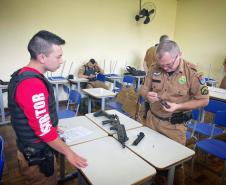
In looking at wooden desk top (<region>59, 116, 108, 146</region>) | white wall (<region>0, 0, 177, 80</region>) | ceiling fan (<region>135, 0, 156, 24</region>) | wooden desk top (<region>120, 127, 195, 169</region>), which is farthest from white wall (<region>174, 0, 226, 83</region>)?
wooden desk top (<region>59, 116, 108, 146</region>)

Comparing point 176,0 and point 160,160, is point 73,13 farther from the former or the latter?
point 160,160

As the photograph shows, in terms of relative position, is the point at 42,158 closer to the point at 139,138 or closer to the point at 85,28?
the point at 139,138

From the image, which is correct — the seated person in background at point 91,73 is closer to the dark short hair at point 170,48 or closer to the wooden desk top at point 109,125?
the wooden desk top at point 109,125

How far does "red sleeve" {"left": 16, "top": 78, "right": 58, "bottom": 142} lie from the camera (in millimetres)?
981

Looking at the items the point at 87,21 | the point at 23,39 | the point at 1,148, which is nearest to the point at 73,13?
the point at 87,21

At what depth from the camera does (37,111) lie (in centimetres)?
100

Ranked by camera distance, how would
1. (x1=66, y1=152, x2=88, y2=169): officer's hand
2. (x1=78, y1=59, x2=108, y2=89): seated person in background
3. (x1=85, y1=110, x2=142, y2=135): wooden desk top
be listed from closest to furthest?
(x1=66, y1=152, x2=88, y2=169): officer's hand
(x1=85, y1=110, x2=142, y2=135): wooden desk top
(x1=78, y1=59, x2=108, y2=89): seated person in background

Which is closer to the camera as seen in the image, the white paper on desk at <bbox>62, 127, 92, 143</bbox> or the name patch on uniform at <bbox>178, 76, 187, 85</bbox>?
the white paper on desk at <bbox>62, 127, 92, 143</bbox>

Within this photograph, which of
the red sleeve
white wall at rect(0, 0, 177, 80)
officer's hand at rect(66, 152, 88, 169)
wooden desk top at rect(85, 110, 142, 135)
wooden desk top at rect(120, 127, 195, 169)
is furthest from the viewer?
white wall at rect(0, 0, 177, 80)

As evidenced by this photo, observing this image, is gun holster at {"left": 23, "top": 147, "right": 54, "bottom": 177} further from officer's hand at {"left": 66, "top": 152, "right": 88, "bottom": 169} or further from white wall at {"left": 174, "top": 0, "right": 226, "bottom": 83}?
white wall at {"left": 174, "top": 0, "right": 226, "bottom": 83}

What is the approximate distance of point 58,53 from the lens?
1.11m

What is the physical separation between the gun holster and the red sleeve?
17 cm

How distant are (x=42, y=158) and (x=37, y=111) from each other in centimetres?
34

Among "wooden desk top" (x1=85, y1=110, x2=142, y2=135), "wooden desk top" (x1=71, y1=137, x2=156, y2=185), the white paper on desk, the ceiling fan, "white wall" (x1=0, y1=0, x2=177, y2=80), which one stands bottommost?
"wooden desk top" (x1=71, y1=137, x2=156, y2=185)
